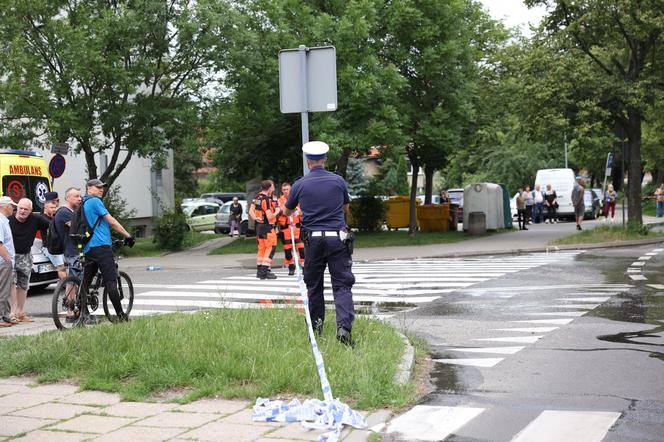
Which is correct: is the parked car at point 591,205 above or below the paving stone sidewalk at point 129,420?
above

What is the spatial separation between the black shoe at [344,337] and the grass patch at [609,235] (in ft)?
59.6

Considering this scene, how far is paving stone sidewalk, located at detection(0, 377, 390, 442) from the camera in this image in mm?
5402

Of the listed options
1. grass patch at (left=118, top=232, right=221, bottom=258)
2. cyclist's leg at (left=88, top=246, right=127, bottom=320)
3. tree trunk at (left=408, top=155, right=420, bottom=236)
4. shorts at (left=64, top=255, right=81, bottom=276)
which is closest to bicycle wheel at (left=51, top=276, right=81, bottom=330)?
cyclist's leg at (left=88, top=246, right=127, bottom=320)

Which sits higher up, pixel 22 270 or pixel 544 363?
pixel 22 270

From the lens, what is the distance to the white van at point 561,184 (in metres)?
42.2

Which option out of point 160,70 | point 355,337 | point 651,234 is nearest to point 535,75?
point 651,234

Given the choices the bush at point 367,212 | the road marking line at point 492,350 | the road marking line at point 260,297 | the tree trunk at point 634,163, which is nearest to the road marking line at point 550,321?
the road marking line at point 492,350

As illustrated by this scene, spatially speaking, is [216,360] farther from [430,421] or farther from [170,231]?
[170,231]

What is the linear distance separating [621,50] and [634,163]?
3526 mm

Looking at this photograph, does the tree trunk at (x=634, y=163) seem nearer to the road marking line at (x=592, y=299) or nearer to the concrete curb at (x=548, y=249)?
the concrete curb at (x=548, y=249)

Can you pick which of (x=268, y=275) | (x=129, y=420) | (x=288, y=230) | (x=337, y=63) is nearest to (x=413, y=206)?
(x=337, y=63)

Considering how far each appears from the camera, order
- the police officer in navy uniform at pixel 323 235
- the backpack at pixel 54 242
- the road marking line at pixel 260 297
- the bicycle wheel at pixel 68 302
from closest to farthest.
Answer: the police officer in navy uniform at pixel 323 235 → the bicycle wheel at pixel 68 302 → the backpack at pixel 54 242 → the road marking line at pixel 260 297

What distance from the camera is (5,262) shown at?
37.5 ft

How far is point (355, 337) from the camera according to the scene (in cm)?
820
